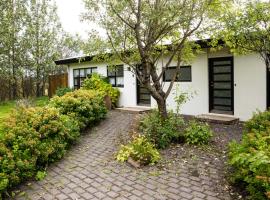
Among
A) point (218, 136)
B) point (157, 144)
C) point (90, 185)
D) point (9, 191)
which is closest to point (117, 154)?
point (157, 144)

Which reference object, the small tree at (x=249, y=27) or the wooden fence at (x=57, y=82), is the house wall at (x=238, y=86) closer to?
the small tree at (x=249, y=27)

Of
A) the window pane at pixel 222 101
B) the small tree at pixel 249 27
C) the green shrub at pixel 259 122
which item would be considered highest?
the small tree at pixel 249 27

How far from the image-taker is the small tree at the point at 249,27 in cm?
750

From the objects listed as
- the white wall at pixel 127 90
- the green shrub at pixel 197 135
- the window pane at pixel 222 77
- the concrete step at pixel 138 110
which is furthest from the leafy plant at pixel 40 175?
the white wall at pixel 127 90

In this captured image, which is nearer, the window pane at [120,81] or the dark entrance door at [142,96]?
the dark entrance door at [142,96]

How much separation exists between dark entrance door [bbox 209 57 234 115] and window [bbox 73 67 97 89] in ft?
23.9

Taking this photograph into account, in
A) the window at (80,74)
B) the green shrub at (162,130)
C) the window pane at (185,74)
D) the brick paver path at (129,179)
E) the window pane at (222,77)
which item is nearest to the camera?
the brick paver path at (129,179)

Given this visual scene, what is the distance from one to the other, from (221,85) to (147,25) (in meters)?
4.59

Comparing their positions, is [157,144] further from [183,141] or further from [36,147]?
[36,147]

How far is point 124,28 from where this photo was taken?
8344 mm

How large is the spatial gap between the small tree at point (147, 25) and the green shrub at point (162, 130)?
33 centimetres

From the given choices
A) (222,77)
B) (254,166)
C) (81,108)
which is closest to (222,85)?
(222,77)

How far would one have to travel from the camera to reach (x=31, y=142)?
6.14 metres

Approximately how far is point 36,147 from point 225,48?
7293 millimetres
